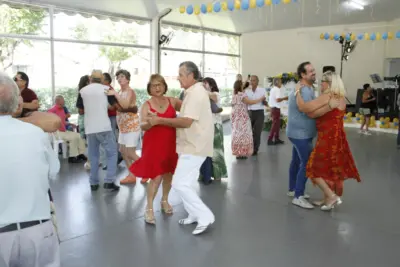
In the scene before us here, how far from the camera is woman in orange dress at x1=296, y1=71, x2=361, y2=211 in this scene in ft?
11.9

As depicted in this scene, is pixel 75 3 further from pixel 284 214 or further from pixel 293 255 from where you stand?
pixel 293 255

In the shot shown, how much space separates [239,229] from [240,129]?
322cm

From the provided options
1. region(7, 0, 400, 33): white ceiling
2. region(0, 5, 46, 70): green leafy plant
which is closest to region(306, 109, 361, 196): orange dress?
region(0, 5, 46, 70): green leafy plant

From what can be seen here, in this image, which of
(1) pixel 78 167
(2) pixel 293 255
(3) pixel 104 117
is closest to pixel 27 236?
(2) pixel 293 255

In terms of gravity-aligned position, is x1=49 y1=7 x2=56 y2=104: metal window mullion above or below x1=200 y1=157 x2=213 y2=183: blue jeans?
above

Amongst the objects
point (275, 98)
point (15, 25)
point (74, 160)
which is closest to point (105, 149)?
point (74, 160)

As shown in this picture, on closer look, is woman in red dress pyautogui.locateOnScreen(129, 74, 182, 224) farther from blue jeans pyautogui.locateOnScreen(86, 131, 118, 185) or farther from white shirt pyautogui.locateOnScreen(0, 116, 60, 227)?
white shirt pyautogui.locateOnScreen(0, 116, 60, 227)

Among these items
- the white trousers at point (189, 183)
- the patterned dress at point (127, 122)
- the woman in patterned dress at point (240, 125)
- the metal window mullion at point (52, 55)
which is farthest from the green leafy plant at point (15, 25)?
the white trousers at point (189, 183)

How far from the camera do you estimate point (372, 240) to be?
318 cm

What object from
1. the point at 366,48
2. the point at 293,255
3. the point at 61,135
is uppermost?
the point at 366,48

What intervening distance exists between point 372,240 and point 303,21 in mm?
11087

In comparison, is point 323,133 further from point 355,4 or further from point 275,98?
point 355,4

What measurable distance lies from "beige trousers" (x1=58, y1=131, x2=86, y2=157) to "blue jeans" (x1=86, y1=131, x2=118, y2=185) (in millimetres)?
1784

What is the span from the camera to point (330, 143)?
3721 millimetres
